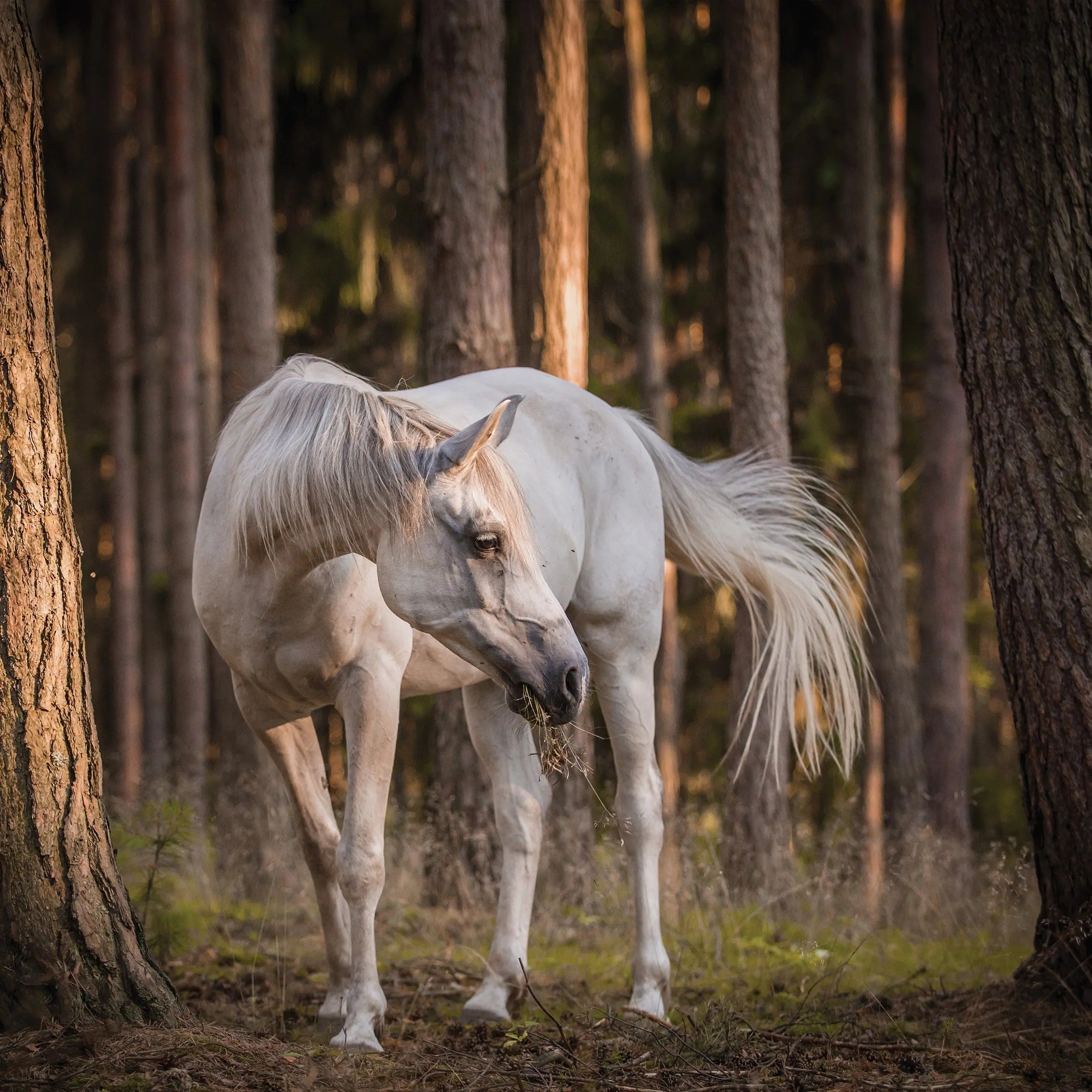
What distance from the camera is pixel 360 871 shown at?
13.1 ft

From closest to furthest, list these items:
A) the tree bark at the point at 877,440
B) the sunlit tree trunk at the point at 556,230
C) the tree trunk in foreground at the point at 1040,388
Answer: the tree trunk in foreground at the point at 1040,388
the sunlit tree trunk at the point at 556,230
the tree bark at the point at 877,440

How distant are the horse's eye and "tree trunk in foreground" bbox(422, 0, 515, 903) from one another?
10.9 ft

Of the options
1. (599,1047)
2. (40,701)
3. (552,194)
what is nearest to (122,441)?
(552,194)

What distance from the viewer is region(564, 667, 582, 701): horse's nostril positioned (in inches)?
138

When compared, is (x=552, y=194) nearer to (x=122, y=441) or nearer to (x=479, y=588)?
(x=479, y=588)

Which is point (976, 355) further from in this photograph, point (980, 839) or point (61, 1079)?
point (980, 839)

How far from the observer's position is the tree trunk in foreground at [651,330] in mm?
10359

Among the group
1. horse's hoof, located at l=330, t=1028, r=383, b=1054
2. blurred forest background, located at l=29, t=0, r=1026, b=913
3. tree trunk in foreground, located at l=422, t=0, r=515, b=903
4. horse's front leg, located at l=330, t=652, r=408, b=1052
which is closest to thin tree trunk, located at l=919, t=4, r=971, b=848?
blurred forest background, located at l=29, t=0, r=1026, b=913

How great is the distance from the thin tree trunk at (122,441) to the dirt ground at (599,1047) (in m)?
8.80

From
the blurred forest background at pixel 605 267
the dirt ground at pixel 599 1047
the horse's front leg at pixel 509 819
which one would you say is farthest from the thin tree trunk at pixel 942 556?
the horse's front leg at pixel 509 819

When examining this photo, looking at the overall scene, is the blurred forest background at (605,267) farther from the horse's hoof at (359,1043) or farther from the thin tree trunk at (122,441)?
the horse's hoof at (359,1043)

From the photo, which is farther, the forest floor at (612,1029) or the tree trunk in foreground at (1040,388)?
the tree trunk in foreground at (1040,388)

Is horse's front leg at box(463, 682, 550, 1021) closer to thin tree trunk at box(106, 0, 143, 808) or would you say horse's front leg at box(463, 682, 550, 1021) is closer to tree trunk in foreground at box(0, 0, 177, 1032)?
tree trunk in foreground at box(0, 0, 177, 1032)

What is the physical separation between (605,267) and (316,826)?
9.99m
